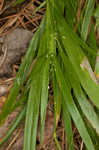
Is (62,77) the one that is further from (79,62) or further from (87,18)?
(87,18)

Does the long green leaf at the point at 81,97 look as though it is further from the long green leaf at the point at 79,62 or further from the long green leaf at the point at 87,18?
the long green leaf at the point at 87,18

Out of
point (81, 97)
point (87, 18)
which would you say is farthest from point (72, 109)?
point (87, 18)

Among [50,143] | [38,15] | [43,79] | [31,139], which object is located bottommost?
[50,143]

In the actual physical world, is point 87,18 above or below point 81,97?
above

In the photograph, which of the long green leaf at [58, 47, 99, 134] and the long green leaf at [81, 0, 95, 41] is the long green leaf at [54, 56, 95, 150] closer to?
the long green leaf at [58, 47, 99, 134]

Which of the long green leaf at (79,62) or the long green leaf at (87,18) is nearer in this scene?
the long green leaf at (79,62)

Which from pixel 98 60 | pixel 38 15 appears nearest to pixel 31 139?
pixel 98 60

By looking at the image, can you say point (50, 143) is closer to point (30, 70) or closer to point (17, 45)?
point (30, 70)

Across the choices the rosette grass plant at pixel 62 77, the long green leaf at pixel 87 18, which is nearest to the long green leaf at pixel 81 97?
the rosette grass plant at pixel 62 77
